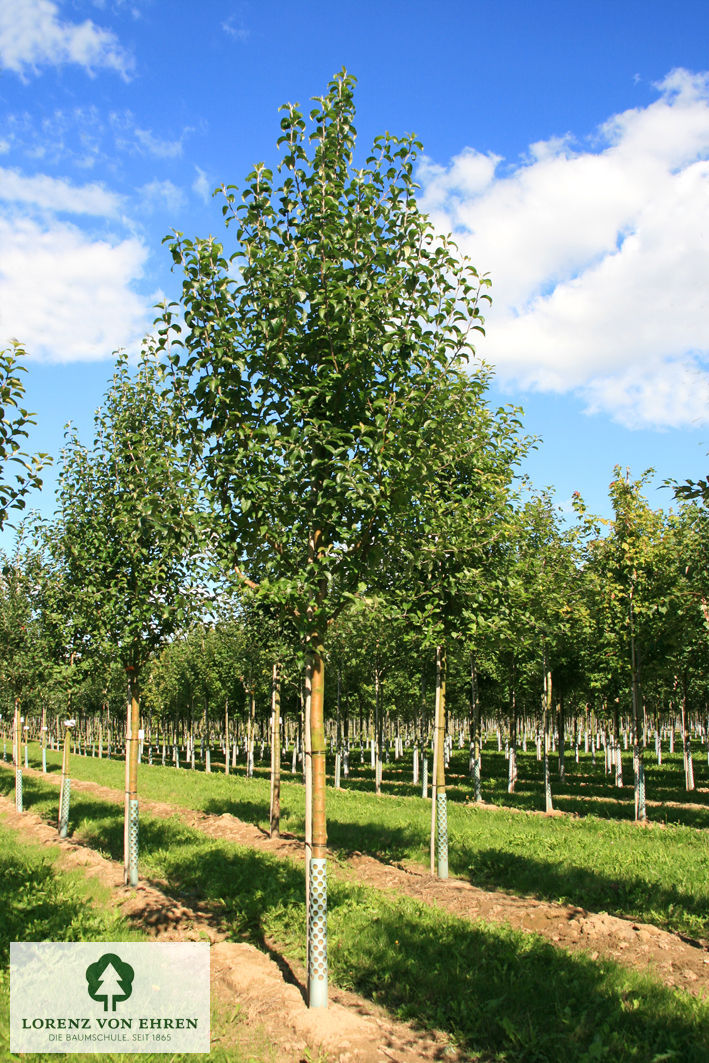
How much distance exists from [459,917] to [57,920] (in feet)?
19.3

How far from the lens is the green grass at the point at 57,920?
20.6ft

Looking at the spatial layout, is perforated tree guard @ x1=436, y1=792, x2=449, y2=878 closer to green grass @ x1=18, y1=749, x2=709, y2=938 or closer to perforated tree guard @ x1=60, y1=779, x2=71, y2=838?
green grass @ x1=18, y1=749, x2=709, y2=938

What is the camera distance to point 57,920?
945 centimetres

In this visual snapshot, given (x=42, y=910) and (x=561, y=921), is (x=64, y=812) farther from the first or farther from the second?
(x=561, y=921)

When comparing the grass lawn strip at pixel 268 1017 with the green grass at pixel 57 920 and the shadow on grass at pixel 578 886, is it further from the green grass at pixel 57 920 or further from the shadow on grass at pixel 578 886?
the shadow on grass at pixel 578 886

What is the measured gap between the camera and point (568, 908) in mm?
10383

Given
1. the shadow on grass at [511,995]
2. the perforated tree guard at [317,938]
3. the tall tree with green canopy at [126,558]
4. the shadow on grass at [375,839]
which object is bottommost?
the shadow on grass at [375,839]

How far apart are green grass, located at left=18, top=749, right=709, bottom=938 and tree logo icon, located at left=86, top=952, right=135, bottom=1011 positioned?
691cm

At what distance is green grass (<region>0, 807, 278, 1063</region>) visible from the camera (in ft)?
20.6

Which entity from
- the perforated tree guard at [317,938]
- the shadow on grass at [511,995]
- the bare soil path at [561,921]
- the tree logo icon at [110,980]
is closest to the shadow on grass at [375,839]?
the bare soil path at [561,921]

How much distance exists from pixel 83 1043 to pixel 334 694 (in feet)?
119

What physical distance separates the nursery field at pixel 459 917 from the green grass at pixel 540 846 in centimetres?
6

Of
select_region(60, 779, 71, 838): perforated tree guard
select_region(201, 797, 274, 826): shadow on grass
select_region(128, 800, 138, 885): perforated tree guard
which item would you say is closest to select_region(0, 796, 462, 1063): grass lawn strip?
select_region(128, 800, 138, 885): perforated tree guard

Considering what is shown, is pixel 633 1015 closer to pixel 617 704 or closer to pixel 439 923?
pixel 439 923
